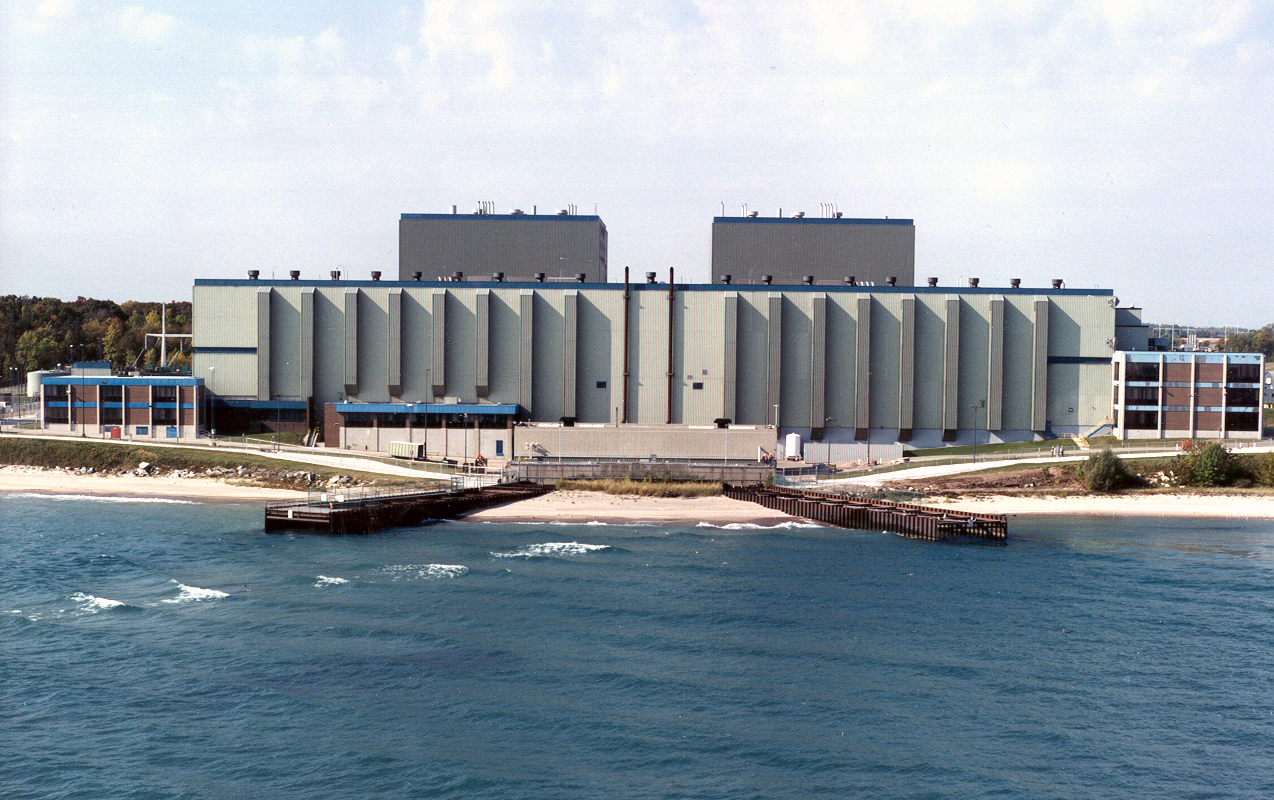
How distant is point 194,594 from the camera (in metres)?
54.3

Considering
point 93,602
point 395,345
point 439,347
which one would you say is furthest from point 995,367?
point 93,602

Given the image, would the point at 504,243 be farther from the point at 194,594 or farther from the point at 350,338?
the point at 194,594

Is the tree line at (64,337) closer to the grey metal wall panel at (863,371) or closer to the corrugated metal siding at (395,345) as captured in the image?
the corrugated metal siding at (395,345)

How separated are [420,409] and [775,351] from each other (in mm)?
38612

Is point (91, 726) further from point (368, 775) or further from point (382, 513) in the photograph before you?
point (382, 513)

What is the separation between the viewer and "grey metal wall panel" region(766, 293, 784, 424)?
110 m

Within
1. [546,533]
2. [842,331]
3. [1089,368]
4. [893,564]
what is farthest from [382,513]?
[1089,368]

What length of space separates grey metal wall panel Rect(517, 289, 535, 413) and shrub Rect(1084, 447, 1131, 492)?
186ft

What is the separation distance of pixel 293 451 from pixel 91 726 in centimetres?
6826

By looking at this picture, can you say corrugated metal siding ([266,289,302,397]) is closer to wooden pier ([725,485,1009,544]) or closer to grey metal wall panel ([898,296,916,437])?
wooden pier ([725,485,1009,544])

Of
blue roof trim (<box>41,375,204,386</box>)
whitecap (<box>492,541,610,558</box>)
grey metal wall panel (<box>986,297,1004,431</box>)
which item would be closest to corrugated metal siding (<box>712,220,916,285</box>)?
grey metal wall panel (<box>986,297,1004,431</box>)

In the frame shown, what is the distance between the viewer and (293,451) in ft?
337

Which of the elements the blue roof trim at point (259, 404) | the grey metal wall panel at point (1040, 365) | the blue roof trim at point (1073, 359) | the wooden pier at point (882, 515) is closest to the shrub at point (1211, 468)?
the grey metal wall panel at point (1040, 365)

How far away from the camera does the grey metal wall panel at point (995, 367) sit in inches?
4355
